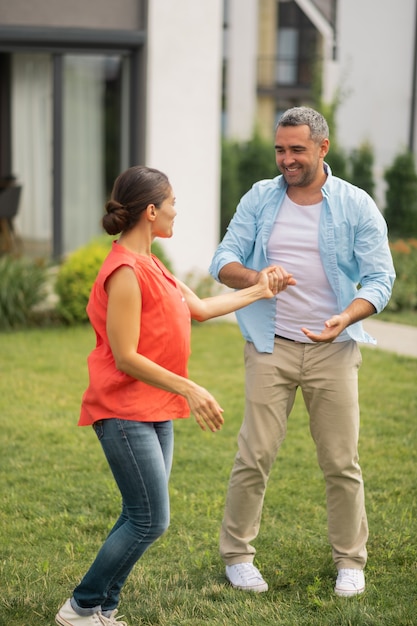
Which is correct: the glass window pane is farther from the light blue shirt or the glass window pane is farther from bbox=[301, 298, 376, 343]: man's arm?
bbox=[301, 298, 376, 343]: man's arm

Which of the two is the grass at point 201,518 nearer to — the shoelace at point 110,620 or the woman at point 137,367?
the shoelace at point 110,620

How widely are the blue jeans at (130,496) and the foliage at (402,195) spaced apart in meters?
16.8

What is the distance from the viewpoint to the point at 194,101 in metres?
12.4

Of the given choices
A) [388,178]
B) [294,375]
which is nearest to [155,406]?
[294,375]

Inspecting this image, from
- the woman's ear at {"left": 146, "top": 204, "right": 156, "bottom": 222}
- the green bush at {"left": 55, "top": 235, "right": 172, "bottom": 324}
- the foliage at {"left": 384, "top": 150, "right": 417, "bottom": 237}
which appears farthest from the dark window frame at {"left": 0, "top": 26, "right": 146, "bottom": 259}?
the woman's ear at {"left": 146, "top": 204, "right": 156, "bottom": 222}

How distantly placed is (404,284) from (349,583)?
8.41m

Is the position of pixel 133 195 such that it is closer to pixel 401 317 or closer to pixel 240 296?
pixel 240 296

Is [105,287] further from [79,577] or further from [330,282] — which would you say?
[79,577]

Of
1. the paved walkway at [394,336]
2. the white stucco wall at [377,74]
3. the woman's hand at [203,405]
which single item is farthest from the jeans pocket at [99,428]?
the white stucco wall at [377,74]

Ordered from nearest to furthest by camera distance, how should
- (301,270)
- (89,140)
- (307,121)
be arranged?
(307,121) < (301,270) < (89,140)

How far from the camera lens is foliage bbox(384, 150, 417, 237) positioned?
1984cm

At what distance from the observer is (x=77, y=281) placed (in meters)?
10.5

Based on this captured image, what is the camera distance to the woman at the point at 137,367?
3430 mm

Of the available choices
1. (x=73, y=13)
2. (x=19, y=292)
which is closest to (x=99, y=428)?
(x=19, y=292)
